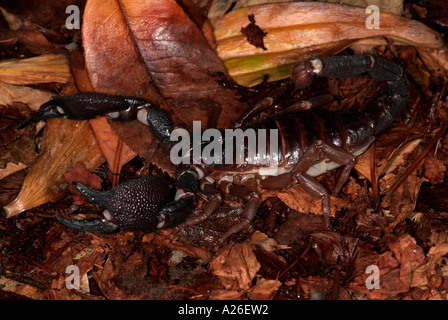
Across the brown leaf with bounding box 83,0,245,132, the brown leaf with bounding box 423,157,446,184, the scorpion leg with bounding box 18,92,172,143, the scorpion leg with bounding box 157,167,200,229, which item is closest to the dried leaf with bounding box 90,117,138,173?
the scorpion leg with bounding box 18,92,172,143

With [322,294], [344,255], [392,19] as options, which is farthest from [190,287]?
[392,19]

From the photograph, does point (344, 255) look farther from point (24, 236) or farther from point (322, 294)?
point (24, 236)

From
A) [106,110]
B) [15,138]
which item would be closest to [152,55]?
[106,110]

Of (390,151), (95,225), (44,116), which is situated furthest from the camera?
(390,151)

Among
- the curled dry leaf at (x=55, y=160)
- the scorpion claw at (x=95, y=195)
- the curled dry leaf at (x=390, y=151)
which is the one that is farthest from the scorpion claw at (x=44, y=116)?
the curled dry leaf at (x=390, y=151)

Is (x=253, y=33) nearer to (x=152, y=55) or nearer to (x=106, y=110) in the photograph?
(x=152, y=55)

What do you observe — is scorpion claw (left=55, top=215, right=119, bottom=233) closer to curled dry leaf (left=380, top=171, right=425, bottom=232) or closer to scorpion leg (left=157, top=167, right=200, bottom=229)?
scorpion leg (left=157, top=167, right=200, bottom=229)

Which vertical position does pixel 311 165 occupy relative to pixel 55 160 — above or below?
below
